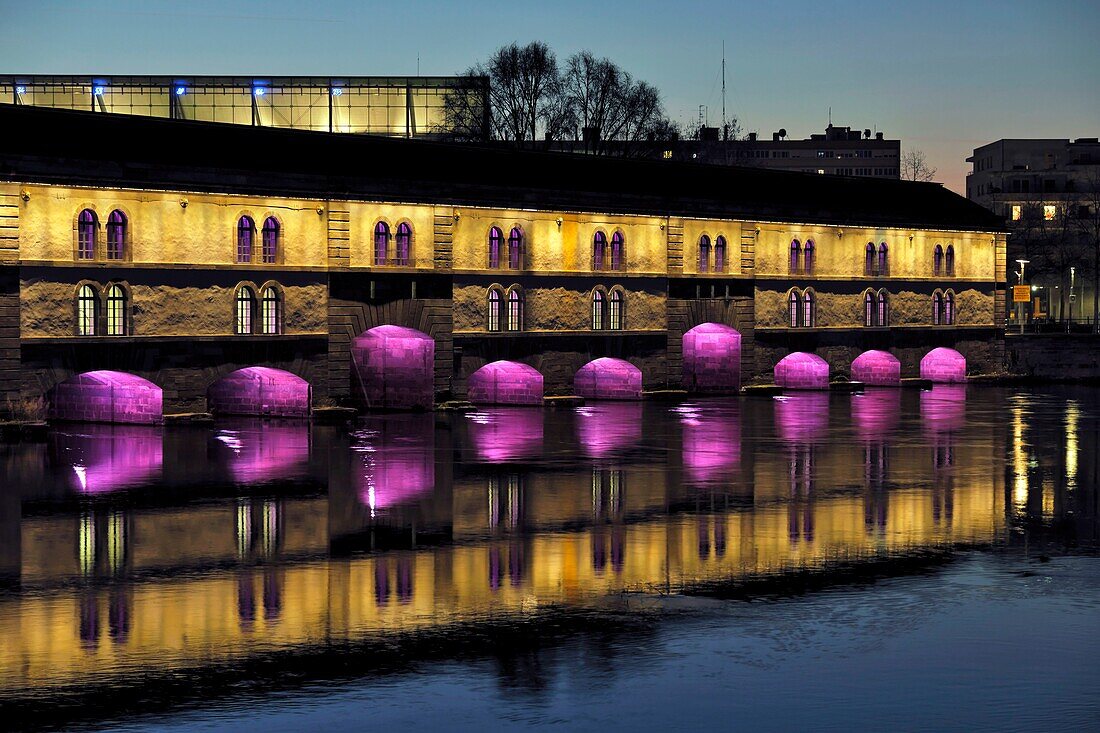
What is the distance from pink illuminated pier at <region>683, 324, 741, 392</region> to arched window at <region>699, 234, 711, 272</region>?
116 inches

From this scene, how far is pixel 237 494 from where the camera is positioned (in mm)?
35969

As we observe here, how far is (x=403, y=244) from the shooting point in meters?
59.9

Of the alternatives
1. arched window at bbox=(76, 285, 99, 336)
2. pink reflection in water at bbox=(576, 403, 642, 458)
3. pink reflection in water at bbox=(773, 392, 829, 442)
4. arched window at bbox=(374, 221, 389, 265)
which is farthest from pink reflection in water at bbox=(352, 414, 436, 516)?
pink reflection in water at bbox=(773, 392, 829, 442)

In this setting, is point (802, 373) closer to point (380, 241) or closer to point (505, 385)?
point (505, 385)

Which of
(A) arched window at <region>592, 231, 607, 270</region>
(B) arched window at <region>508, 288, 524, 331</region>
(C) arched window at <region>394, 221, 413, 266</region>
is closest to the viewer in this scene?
(C) arched window at <region>394, 221, 413, 266</region>

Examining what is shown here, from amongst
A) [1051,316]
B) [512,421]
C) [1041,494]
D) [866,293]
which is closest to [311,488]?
[1041,494]

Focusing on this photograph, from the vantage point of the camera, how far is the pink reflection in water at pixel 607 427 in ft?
156

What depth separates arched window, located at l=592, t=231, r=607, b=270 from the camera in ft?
219

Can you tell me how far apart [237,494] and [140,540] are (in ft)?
22.3

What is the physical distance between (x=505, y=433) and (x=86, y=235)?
47.2ft

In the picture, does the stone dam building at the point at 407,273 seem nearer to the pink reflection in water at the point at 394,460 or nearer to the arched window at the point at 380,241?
the arched window at the point at 380,241

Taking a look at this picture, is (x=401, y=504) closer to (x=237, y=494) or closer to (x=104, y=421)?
(x=237, y=494)

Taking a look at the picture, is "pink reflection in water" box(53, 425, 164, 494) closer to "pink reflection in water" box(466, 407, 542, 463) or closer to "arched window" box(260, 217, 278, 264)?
"arched window" box(260, 217, 278, 264)

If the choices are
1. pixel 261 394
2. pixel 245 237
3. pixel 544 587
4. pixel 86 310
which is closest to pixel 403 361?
pixel 261 394
